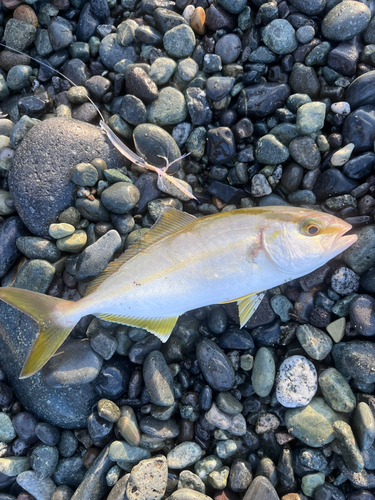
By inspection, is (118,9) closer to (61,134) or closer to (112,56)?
(112,56)

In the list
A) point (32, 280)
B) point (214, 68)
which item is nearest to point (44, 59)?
point (214, 68)

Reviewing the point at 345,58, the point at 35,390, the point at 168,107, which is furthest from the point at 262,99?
the point at 35,390

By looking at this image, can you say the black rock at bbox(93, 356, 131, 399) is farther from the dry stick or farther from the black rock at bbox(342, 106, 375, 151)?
the black rock at bbox(342, 106, 375, 151)

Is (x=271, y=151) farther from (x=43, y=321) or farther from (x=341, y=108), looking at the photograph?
(x=43, y=321)

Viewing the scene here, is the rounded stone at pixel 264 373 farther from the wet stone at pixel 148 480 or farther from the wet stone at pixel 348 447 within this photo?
the wet stone at pixel 148 480

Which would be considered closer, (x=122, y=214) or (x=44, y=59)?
(x=122, y=214)

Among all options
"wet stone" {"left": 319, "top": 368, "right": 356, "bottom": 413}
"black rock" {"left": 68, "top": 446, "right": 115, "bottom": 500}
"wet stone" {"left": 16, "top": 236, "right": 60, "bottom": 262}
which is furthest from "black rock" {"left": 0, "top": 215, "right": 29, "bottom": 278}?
"wet stone" {"left": 319, "top": 368, "right": 356, "bottom": 413}
